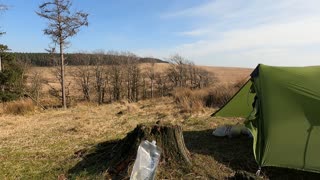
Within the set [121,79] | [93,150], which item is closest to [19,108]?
[93,150]

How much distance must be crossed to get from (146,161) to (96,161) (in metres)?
1.21

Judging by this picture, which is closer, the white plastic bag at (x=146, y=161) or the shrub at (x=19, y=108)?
the white plastic bag at (x=146, y=161)

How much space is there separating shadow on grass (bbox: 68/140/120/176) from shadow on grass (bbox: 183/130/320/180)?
1.52 m

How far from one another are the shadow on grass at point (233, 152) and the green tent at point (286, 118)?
0.18 m

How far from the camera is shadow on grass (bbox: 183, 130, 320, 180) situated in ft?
18.0

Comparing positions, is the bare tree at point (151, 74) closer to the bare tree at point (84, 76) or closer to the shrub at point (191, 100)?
the bare tree at point (84, 76)

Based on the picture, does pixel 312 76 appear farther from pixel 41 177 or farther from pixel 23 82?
pixel 23 82

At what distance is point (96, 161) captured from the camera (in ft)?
18.9

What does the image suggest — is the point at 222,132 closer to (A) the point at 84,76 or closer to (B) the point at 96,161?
(B) the point at 96,161

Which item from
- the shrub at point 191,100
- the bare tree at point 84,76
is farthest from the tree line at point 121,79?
the shrub at point 191,100

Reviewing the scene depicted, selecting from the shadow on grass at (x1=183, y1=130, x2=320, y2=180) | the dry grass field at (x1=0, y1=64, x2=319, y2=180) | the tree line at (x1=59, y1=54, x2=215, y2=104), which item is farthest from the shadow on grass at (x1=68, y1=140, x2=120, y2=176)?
the tree line at (x1=59, y1=54, x2=215, y2=104)

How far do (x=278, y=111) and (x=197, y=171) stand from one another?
1.89m

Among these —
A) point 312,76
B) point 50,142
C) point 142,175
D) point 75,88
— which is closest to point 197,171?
point 142,175

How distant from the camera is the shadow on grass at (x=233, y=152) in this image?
5.48 metres
